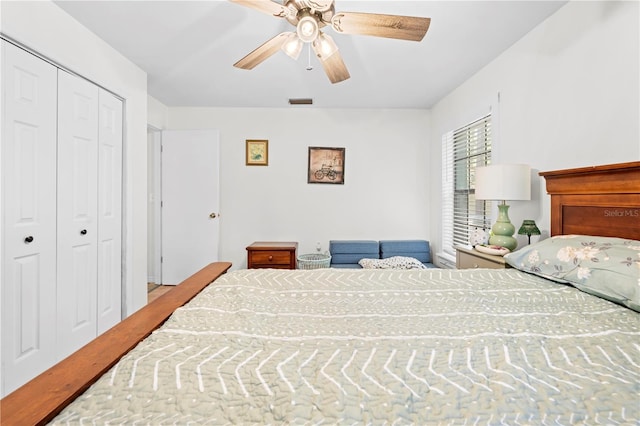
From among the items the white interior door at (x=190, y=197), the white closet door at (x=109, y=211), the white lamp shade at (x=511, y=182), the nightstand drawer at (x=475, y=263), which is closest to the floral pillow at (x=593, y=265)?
the nightstand drawer at (x=475, y=263)

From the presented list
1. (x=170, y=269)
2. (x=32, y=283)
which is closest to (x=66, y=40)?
(x=32, y=283)

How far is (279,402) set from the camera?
23.1 inches

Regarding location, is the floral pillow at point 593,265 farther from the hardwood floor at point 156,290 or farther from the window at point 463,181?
the hardwood floor at point 156,290

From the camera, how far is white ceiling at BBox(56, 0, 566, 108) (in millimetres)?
1991

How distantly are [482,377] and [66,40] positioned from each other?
3.06 meters

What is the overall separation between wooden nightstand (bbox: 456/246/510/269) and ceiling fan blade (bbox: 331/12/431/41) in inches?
57.8

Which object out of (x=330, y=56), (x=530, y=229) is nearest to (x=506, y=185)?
(x=530, y=229)

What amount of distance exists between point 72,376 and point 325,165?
359cm

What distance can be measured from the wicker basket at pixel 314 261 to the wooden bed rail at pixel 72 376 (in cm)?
250

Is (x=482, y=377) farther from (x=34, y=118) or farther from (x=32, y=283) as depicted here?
(x=34, y=118)

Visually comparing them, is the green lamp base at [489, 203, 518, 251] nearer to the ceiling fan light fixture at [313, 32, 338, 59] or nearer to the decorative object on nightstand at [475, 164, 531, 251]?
the decorative object on nightstand at [475, 164, 531, 251]

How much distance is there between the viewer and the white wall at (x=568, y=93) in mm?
1570

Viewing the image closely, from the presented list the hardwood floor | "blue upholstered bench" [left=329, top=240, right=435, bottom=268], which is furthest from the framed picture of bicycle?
the hardwood floor

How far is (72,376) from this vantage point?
678 mm
